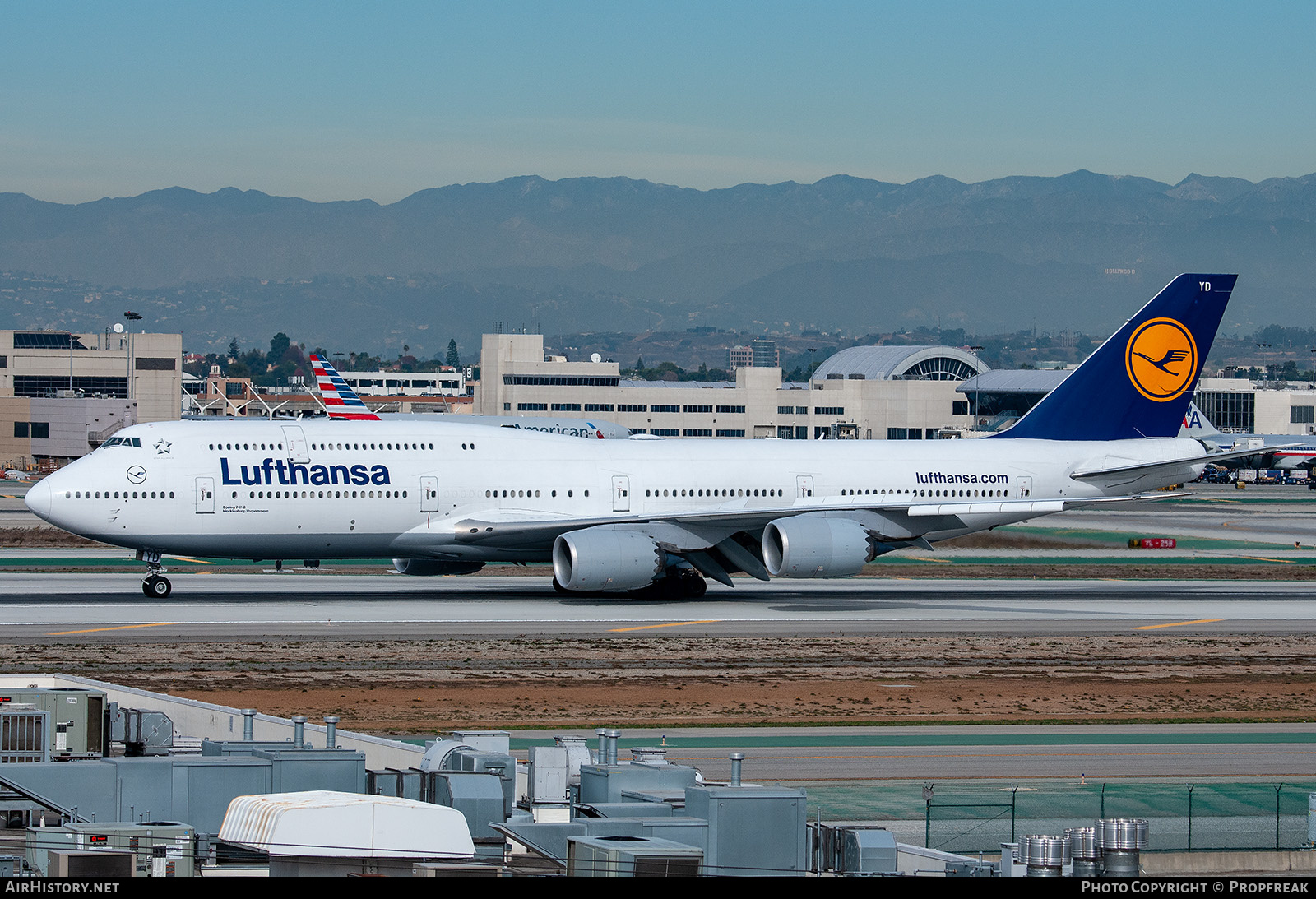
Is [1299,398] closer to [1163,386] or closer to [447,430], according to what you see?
[1163,386]

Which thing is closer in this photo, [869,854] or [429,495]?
[869,854]

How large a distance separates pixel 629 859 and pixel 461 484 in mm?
37185

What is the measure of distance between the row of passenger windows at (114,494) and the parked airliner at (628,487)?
48 mm

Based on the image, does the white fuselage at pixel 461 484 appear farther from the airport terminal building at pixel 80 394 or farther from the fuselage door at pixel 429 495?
the airport terminal building at pixel 80 394

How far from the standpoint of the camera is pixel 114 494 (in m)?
46.5

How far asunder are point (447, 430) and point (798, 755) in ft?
83.5

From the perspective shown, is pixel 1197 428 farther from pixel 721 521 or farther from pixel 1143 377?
pixel 721 521

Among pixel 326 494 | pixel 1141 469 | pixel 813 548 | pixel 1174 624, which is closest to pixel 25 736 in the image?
pixel 326 494

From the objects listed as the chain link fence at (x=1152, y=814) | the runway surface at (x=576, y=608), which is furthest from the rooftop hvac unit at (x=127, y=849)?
the runway surface at (x=576, y=608)

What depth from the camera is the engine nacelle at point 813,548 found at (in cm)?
4759

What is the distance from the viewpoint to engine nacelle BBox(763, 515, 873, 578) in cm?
4759
